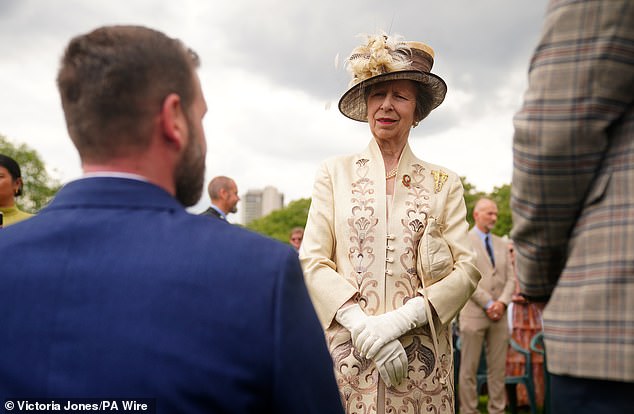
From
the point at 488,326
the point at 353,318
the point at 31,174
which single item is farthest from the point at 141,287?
the point at 31,174

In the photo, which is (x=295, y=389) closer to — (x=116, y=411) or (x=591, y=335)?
(x=116, y=411)

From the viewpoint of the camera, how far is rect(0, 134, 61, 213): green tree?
46.6m

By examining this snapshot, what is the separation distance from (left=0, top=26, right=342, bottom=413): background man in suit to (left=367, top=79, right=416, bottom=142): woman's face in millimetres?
2113

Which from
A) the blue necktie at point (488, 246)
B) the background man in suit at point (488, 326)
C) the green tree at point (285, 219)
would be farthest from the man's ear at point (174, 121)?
the green tree at point (285, 219)

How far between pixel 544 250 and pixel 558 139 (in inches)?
12.1

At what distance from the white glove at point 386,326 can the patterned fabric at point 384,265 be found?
3.3 inches

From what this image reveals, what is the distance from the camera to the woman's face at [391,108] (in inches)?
134

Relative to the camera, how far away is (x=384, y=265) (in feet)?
10.3

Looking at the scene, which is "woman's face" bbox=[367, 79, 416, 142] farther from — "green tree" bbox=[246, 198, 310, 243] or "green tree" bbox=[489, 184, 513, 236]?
"green tree" bbox=[246, 198, 310, 243]

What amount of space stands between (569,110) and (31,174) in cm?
5062

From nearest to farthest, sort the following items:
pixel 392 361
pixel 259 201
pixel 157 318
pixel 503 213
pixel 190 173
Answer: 1. pixel 157 318
2. pixel 190 173
3. pixel 392 361
4. pixel 503 213
5. pixel 259 201

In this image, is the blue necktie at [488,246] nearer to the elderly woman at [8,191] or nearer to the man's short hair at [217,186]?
the man's short hair at [217,186]

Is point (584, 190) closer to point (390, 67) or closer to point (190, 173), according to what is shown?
point (190, 173)

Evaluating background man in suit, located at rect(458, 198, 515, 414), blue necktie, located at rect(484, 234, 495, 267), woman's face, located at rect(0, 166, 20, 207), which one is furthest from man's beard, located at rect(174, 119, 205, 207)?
blue necktie, located at rect(484, 234, 495, 267)
